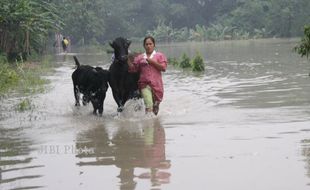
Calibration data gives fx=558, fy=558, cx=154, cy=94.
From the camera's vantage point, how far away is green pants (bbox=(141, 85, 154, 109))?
29.6 ft

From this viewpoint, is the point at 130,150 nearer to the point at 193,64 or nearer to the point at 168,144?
the point at 168,144

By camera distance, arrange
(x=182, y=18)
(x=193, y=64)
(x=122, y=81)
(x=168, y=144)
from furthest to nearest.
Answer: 1. (x=182, y=18)
2. (x=193, y=64)
3. (x=122, y=81)
4. (x=168, y=144)

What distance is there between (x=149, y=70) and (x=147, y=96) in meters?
0.43

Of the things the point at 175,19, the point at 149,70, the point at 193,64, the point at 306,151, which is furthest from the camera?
Answer: the point at 175,19

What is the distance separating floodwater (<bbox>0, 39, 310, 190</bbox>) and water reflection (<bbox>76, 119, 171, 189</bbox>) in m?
0.01

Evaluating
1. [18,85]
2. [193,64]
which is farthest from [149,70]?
[193,64]

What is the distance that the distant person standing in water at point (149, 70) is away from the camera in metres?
9.02

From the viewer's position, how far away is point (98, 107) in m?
9.64

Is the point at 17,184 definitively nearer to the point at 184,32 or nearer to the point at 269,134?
the point at 269,134

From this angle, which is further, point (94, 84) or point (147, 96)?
point (94, 84)

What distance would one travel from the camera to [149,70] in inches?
358

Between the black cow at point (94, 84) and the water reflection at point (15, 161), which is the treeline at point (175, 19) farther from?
the water reflection at point (15, 161)

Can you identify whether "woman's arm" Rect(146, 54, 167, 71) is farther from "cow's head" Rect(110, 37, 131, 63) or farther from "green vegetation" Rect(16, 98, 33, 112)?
"green vegetation" Rect(16, 98, 33, 112)

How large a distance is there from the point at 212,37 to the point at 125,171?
6750cm
